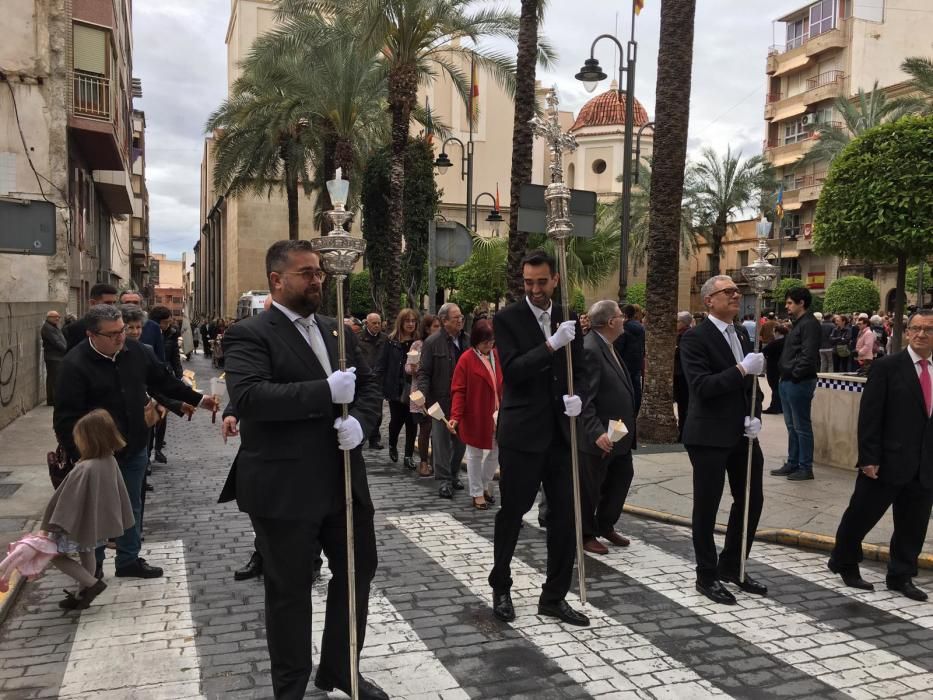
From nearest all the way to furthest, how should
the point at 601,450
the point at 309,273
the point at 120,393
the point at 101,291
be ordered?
the point at 309,273 → the point at 120,393 → the point at 601,450 → the point at 101,291

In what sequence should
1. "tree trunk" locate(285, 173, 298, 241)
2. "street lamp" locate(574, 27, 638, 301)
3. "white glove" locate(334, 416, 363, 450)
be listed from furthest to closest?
"tree trunk" locate(285, 173, 298, 241) → "street lamp" locate(574, 27, 638, 301) → "white glove" locate(334, 416, 363, 450)

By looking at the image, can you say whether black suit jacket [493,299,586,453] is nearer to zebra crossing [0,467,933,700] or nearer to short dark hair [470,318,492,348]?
zebra crossing [0,467,933,700]

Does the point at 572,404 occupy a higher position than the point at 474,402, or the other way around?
the point at 572,404

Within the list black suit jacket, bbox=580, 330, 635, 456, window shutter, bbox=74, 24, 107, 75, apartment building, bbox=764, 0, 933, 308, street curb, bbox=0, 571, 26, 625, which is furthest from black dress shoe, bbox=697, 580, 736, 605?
apartment building, bbox=764, 0, 933, 308

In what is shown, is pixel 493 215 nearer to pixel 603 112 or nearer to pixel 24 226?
pixel 24 226

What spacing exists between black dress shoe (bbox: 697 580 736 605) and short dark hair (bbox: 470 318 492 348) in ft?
10.6

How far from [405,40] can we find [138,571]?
15765mm

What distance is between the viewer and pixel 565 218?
552 cm

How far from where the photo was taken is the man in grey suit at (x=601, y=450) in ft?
21.1

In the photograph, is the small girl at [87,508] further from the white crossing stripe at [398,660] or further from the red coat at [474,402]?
the red coat at [474,402]

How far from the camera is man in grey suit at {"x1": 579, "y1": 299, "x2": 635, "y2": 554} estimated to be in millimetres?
6430

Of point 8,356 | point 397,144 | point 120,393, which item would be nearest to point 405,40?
point 397,144

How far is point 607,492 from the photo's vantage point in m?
6.77

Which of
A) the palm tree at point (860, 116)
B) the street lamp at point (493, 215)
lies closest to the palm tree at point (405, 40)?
the street lamp at point (493, 215)
